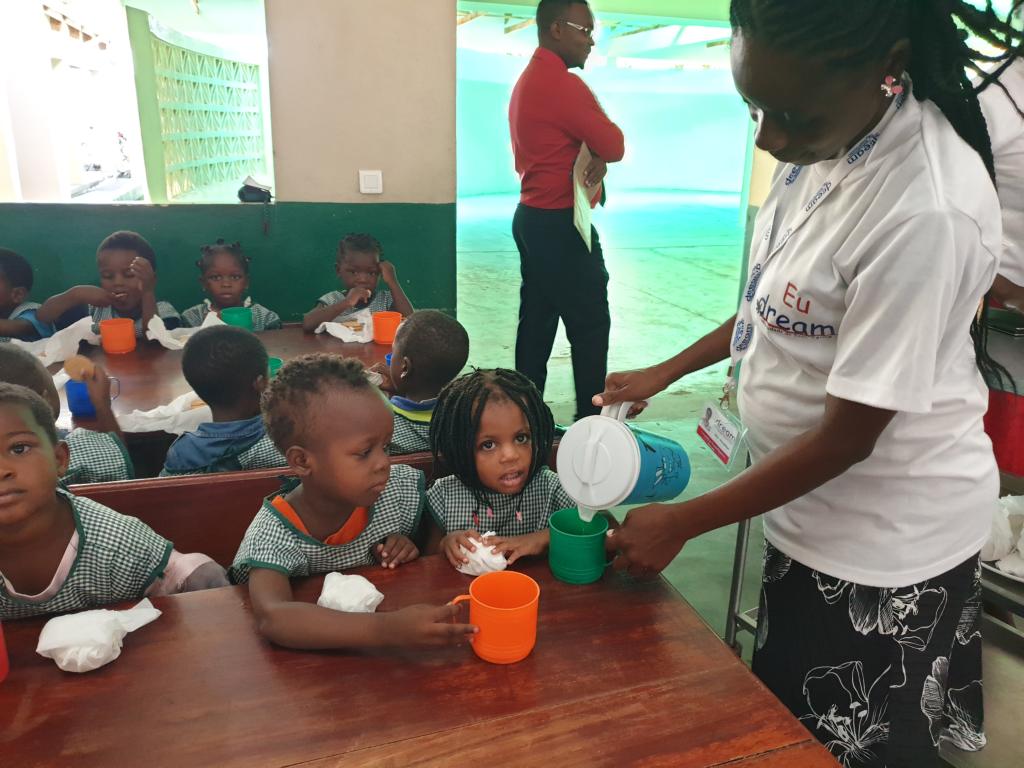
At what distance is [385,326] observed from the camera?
3.02 m

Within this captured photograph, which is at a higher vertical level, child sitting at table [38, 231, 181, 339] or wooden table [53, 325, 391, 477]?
child sitting at table [38, 231, 181, 339]

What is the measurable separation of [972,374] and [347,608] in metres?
1.01

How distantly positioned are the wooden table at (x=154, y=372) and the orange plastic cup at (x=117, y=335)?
32mm

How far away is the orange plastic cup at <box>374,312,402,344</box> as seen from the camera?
119 inches

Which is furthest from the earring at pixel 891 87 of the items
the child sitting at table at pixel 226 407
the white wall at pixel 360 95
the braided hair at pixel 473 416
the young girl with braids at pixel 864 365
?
the white wall at pixel 360 95

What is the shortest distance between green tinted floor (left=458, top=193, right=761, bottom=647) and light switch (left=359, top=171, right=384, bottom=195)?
1621mm

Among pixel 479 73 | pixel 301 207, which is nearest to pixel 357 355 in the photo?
pixel 301 207

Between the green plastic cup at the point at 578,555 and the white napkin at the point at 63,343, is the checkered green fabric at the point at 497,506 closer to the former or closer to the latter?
the green plastic cup at the point at 578,555

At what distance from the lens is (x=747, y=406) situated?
1.23 meters

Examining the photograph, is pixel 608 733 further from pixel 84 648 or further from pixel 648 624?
pixel 84 648

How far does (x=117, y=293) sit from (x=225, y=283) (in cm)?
47

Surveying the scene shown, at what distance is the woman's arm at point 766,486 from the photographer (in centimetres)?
96

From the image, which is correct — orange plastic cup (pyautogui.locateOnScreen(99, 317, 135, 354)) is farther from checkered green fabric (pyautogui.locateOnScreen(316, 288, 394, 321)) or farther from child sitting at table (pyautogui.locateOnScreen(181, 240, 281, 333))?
checkered green fabric (pyautogui.locateOnScreen(316, 288, 394, 321))

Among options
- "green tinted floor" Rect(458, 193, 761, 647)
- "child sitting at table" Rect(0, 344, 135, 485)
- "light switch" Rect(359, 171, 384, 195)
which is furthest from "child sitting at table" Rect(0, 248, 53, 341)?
"green tinted floor" Rect(458, 193, 761, 647)
